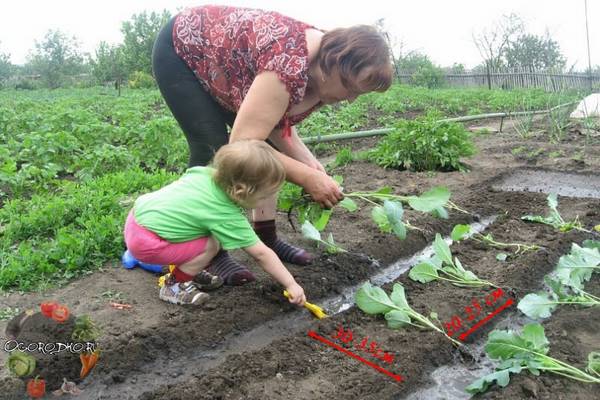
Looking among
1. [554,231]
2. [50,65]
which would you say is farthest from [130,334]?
[50,65]

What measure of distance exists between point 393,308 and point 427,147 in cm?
314

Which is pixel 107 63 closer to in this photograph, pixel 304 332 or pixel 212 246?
pixel 212 246

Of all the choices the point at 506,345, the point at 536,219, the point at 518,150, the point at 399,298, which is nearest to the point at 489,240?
the point at 536,219

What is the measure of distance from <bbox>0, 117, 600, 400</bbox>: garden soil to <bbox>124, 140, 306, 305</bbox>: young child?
0.84ft

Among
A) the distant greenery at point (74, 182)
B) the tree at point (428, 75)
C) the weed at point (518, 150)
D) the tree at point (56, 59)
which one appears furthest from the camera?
the tree at point (56, 59)

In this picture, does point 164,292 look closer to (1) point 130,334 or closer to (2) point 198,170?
(1) point 130,334

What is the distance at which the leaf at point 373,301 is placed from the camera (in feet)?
8.29

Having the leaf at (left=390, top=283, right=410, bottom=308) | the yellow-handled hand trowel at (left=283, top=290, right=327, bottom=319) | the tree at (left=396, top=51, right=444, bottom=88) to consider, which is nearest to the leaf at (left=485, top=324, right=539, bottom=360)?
the leaf at (left=390, top=283, right=410, bottom=308)

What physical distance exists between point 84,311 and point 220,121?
1130 mm

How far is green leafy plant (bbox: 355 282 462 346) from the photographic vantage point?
2.49 meters

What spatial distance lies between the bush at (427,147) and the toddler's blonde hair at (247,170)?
337cm

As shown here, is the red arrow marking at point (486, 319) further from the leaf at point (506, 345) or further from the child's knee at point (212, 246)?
the child's knee at point (212, 246)

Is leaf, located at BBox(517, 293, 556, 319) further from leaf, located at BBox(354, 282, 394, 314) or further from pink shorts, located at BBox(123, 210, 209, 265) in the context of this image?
pink shorts, located at BBox(123, 210, 209, 265)

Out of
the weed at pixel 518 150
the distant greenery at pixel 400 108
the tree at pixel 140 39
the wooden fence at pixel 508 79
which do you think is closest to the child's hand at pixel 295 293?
the distant greenery at pixel 400 108
